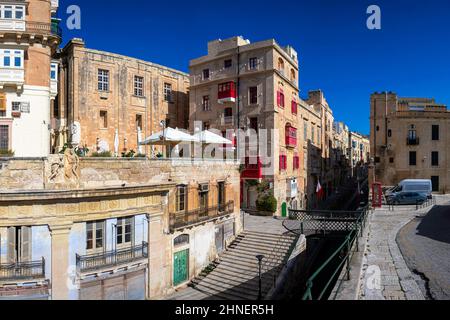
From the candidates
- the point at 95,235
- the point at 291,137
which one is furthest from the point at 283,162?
the point at 95,235

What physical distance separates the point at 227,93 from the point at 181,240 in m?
16.4

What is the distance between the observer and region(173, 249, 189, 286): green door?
17.8m

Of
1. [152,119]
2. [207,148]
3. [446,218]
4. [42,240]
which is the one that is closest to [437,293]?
[446,218]

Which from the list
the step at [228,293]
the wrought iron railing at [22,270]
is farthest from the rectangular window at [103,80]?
the step at [228,293]

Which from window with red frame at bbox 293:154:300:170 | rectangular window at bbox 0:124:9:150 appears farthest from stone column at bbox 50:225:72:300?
window with red frame at bbox 293:154:300:170

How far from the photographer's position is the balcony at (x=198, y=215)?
57.5 feet

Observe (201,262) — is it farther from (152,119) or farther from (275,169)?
(152,119)

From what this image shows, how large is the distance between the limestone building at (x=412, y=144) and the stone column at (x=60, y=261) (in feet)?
95.9

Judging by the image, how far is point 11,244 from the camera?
1258 centimetres

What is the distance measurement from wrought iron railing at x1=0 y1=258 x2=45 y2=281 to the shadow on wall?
52.5ft

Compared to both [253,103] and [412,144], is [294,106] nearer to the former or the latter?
[253,103]

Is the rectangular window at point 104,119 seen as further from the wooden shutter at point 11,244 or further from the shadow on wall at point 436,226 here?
the shadow on wall at point 436,226

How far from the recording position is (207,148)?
95.6ft

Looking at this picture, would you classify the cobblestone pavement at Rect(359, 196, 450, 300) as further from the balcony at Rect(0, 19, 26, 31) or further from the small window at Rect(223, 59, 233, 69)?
the balcony at Rect(0, 19, 26, 31)
